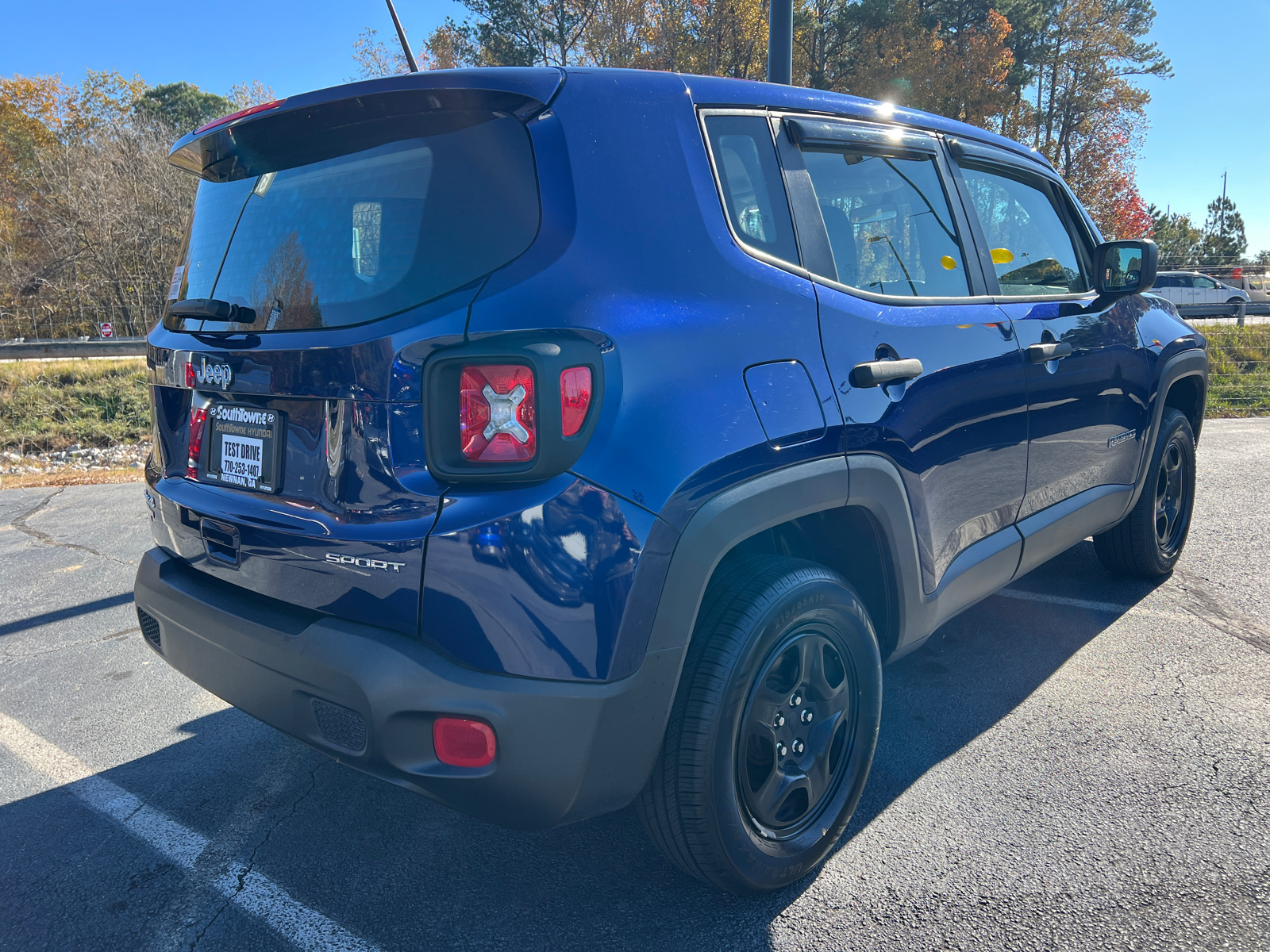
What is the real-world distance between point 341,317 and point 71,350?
23.5 m

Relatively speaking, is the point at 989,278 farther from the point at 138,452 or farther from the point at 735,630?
the point at 138,452

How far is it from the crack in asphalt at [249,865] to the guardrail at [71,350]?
2098 cm

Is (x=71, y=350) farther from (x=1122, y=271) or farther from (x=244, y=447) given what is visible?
(x=1122, y=271)

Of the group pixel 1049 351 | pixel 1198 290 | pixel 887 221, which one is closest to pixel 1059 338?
pixel 1049 351

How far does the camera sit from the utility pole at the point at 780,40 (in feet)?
21.6

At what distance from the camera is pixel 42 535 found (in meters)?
6.05

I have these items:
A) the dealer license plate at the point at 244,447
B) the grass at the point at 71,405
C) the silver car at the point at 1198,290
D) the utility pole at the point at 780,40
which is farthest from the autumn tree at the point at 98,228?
the silver car at the point at 1198,290

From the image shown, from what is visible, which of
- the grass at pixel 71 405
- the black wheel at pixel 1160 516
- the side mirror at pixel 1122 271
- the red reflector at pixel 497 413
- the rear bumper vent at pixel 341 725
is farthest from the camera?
the grass at pixel 71 405

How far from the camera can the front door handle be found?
296 centimetres

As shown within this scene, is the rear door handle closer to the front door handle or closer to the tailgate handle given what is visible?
the front door handle

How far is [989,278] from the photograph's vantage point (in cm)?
299

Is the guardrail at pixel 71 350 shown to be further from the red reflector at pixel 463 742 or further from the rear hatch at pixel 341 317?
the red reflector at pixel 463 742

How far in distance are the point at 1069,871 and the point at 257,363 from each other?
Result: 2394 millimetres

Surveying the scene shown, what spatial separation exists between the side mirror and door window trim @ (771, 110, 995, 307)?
3.06 feet
